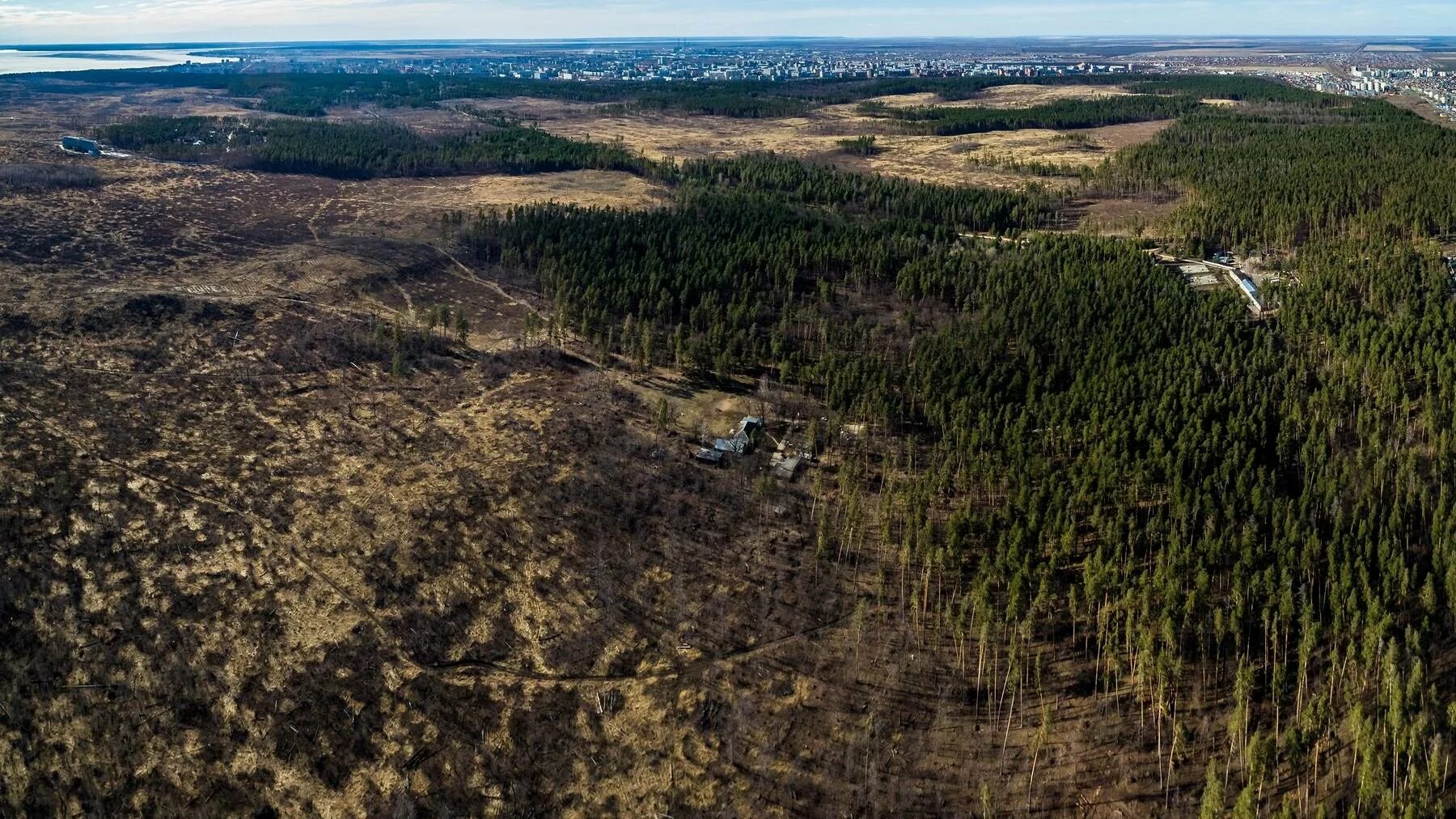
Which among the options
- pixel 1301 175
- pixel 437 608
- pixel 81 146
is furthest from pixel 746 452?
pixel 81 146

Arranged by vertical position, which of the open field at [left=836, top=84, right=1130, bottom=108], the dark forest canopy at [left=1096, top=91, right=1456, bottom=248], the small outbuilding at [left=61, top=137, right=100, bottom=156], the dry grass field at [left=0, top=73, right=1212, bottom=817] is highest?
the open field at [left=836, top=84, right=1130, bottom=108]

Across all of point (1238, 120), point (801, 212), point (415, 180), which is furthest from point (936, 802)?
point (1238, 120)

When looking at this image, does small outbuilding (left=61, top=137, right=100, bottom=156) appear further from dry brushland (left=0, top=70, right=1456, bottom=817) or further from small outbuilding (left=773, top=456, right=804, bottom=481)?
small outbuilding (left=773, top=456, right=804, bottom=481)

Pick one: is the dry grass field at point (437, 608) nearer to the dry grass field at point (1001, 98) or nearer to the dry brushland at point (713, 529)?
the dry brushland at point (713, 529)

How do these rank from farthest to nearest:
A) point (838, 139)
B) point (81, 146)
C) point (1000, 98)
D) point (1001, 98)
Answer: point (1000, 98), point (1001, 98), point (838, 139), point (81, 146)

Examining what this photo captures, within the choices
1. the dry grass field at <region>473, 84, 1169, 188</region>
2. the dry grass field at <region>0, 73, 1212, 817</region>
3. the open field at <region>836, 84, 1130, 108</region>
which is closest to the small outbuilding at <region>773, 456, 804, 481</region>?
the dry grass field at <region>0, 73, 1212, 817</region>

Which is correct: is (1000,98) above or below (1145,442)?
above

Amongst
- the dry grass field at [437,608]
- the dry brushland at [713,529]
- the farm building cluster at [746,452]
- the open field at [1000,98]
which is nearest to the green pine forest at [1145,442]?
the dry brushland at [713,529]

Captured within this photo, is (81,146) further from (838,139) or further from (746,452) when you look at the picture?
(746,452)

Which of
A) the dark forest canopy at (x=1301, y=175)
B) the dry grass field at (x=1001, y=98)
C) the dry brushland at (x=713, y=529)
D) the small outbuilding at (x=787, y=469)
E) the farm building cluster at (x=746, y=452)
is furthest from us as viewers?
the dry grass field at (x=1001, y=98)
